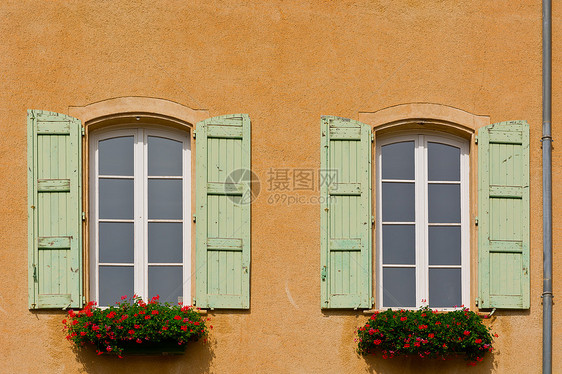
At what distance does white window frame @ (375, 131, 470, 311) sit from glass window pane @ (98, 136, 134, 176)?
7.20 ft

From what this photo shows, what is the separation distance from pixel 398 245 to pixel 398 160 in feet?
2.52

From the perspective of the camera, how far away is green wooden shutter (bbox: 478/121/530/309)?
719 centimetres

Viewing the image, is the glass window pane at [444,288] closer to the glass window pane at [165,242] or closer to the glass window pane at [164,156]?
the glass window pane at [165,242]

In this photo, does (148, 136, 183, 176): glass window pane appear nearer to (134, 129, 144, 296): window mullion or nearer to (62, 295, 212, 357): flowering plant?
(134, 129, 144, 296): window mullion

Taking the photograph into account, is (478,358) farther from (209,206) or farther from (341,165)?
(209,206)

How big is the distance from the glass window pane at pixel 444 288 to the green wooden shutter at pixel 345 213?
0.66 metres

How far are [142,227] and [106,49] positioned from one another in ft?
5.16

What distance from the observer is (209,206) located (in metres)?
7.05

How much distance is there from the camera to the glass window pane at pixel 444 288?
734cm

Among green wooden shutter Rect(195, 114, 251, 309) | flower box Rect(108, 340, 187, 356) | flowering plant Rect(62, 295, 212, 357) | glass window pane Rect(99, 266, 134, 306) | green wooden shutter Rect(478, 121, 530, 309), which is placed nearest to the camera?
flowering plant Rect(62, 295, 212, 357)

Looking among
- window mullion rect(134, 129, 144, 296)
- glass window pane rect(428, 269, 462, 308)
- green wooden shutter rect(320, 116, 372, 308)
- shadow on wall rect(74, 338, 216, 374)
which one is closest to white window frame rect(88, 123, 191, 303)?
window mullion rect(134, 129, 144, 296)

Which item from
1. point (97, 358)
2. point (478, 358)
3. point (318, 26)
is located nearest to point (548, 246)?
point (478, 358)

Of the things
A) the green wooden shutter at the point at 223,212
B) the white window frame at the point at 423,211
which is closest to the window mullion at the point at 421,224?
the white window frame at the point at 423,211

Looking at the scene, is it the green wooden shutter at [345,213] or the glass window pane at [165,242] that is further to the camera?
the glass window pane at [165,242]
